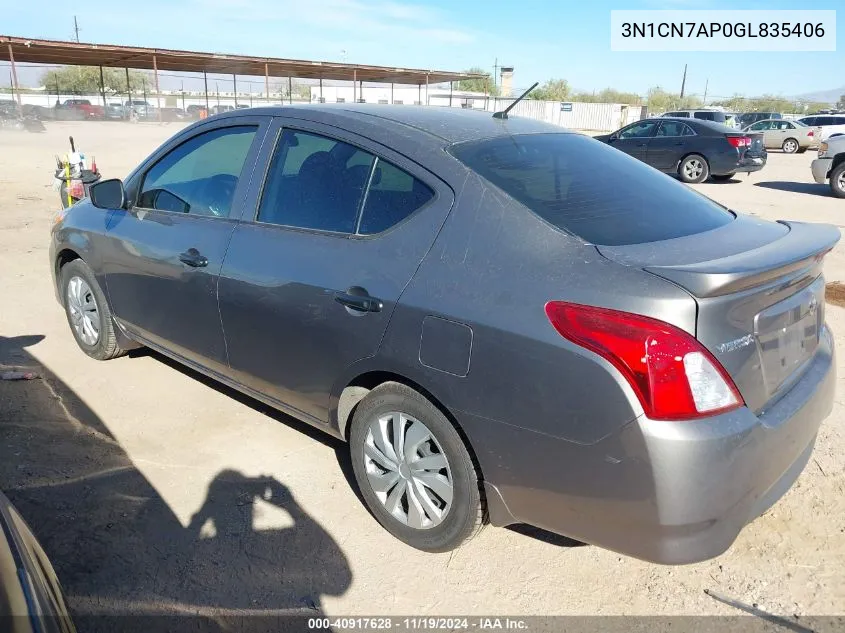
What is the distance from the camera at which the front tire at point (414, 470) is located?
2.49 metres

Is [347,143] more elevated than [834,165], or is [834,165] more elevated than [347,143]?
[347,143]

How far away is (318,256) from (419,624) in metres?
1.52

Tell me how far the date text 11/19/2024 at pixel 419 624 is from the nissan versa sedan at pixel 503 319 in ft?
1.02

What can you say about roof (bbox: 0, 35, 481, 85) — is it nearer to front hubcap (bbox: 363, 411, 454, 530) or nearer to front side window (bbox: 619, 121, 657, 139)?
front side window (bbox: 619, 121, 657, 139)

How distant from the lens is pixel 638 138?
1664 centimetres

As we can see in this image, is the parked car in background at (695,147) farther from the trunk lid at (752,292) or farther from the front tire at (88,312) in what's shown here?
the trunk lid at (752,292)

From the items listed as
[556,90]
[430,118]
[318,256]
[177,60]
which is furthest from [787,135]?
[556,90]

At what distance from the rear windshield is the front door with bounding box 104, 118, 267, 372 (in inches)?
52.0

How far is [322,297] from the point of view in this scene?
2785 mm

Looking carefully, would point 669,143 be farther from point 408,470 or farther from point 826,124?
point 826,124

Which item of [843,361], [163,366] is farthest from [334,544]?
[843,361]

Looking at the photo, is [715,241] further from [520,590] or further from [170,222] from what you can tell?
[170,222]

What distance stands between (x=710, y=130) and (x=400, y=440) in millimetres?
15575

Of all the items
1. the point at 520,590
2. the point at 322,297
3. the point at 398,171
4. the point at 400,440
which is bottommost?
the point at 520,590
